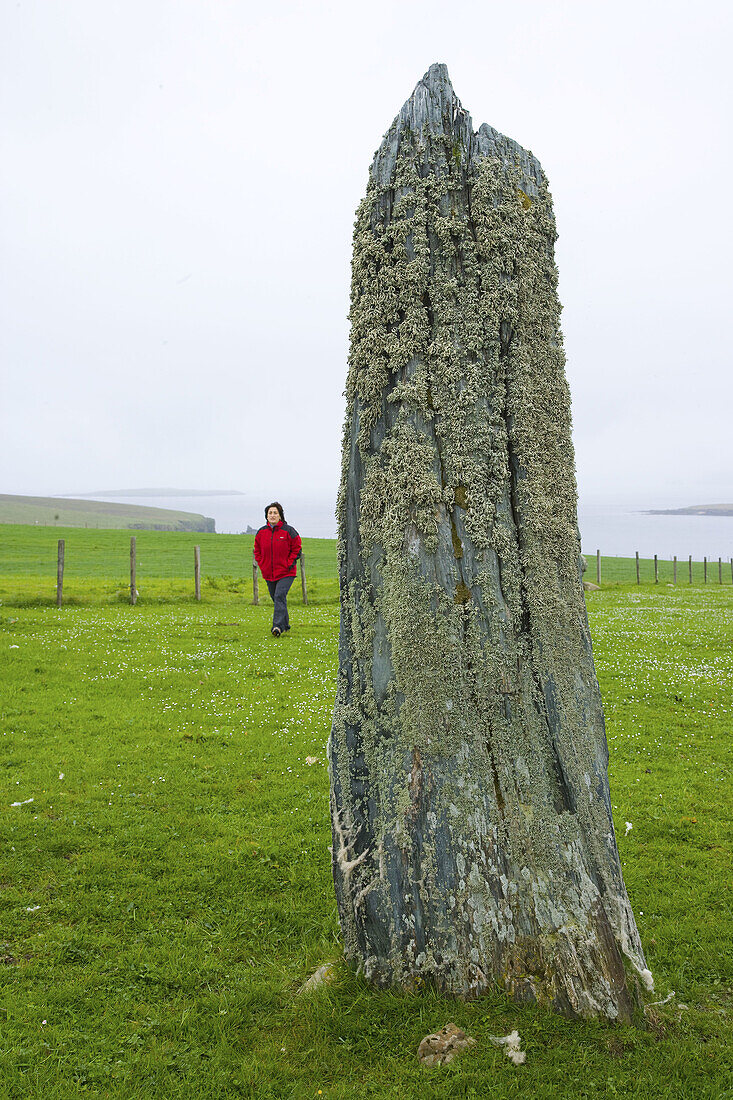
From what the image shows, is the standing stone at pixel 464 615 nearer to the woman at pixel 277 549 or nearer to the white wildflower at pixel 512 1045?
the white wildflower at pixel 512 1045

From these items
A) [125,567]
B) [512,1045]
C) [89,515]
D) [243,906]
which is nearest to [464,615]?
[512,1045]

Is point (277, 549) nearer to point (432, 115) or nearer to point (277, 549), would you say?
point (277, 549)

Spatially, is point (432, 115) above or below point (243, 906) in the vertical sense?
above

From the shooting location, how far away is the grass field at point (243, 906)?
379cm

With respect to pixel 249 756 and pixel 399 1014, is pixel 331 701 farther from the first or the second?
pixel 399 1014

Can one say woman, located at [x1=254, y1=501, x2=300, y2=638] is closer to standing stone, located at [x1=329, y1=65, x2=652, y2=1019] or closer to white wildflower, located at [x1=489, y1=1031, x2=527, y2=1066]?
standing stone, located at [x1=329, y1=65, x2=652, y2=1019]

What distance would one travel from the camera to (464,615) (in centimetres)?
434

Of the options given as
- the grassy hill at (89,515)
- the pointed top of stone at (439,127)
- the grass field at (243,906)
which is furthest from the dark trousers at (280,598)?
the grassy hill at (89,515)

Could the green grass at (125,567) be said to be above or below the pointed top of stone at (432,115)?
below

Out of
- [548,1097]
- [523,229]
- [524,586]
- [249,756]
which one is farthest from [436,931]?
[249,756]

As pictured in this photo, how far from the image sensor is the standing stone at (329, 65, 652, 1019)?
413 centimetres

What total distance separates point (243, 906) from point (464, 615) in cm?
342

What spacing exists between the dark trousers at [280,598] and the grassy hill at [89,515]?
98173 millimetres

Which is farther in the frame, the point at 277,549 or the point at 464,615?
the point at 277,549
